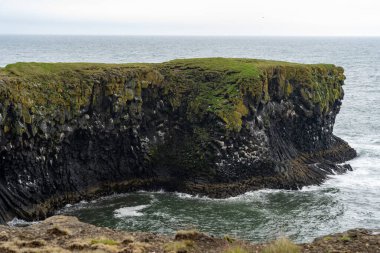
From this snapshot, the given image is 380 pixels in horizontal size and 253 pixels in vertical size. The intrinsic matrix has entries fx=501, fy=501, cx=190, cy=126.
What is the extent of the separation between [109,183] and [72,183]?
3.85 m

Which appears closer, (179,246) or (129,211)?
(179,246)

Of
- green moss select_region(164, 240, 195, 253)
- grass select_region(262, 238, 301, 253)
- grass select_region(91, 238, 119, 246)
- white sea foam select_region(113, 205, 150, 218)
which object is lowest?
white sea foam select_region(113, 205, 150, 218)

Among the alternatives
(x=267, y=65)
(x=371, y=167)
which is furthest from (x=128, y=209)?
(x=371, y=167)

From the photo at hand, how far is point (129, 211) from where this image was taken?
39.4 meters

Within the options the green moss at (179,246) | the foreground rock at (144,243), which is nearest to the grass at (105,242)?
the foreground rock at (144,243)

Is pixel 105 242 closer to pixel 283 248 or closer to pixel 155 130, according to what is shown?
pixel 283 248

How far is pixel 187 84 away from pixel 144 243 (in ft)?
95.7

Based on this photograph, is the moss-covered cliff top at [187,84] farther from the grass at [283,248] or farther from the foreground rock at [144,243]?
the grass at [283,248]

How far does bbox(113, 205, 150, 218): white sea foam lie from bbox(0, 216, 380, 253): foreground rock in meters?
12.6

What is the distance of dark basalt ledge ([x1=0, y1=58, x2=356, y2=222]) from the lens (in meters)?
38.3

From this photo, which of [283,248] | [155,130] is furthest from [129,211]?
[283,248]

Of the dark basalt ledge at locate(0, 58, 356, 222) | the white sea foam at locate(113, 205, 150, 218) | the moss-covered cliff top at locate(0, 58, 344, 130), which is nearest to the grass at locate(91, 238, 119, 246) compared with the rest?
the white sea foam at locate(113, 205, 150, 218)

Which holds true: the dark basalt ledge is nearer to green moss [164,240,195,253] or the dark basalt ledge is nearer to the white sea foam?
the white sea foam

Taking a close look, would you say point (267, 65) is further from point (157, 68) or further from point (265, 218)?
point (265, 218)
